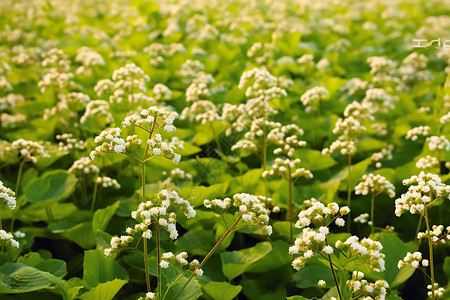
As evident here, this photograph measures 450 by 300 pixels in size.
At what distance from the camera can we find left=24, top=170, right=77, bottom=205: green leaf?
341cm

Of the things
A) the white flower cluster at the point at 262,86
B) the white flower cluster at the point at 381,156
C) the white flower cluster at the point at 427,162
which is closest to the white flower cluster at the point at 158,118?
the white flower cluster at the point at 262,86

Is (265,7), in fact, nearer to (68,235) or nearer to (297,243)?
(68,235)

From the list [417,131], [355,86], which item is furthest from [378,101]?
[417,131]

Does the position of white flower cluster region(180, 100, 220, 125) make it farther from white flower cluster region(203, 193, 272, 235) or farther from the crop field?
white flower cluster region(203, 193, 272, 235)

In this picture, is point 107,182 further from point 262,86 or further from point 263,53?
point 263,53

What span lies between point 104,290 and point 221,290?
1.73 feet

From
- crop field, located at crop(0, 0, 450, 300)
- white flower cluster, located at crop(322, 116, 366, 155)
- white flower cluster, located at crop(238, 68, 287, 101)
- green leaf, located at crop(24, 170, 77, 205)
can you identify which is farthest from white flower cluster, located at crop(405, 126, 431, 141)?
green leaf, located at crop(24, 170, 77, 205)

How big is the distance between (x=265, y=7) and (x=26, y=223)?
6.44 meters

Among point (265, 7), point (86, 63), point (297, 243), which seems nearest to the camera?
point (297, 243)

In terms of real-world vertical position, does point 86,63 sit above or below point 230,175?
above

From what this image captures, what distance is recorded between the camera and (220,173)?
3688mm

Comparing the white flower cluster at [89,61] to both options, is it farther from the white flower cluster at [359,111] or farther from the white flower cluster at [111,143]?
the white flower cluster at [111,143]

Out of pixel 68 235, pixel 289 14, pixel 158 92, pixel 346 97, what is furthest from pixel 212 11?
pixel 68 235

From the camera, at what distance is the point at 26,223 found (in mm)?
3762
